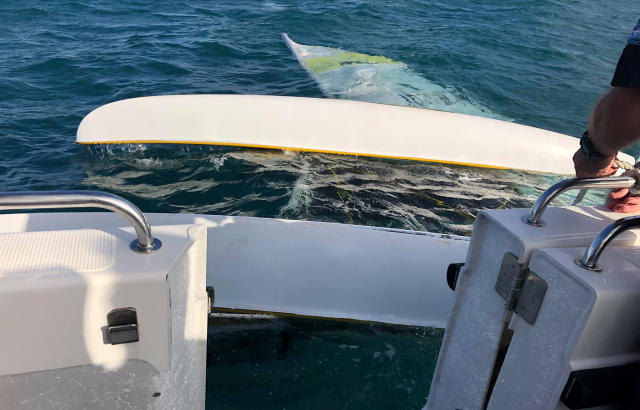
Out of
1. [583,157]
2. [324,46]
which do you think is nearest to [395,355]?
[583,157]

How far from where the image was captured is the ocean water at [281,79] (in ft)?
12.9

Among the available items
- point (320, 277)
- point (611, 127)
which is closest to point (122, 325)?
point (611, 127)

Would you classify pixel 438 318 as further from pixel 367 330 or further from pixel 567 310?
pixel 567 310

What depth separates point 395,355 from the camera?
8.52ft

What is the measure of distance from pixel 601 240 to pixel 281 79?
20.0 ft

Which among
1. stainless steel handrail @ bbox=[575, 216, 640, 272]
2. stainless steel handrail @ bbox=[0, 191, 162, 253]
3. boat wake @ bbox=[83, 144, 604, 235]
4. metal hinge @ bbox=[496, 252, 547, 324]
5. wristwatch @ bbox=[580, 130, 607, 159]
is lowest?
boat wake @ bbox=[83, 144, 604, 235]

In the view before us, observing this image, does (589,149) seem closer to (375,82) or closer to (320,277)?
(320,277)

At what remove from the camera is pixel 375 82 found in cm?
657

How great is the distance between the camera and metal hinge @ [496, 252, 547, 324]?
1.24 m

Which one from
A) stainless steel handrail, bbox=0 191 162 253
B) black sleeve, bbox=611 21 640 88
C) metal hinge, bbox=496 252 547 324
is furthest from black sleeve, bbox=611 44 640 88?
stainless steel handrail, bbox=0 191 162 253

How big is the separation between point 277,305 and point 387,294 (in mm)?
579

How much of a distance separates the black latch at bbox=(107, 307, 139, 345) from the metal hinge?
0.93 meters

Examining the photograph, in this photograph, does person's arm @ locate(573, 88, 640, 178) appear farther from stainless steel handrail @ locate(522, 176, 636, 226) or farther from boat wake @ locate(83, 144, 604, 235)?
boat wake @ locate(83, 144, 604, 235)

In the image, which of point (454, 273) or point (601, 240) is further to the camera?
point (454, 273)
